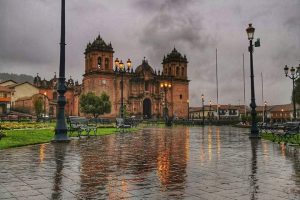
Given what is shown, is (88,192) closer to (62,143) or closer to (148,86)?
(62,143)

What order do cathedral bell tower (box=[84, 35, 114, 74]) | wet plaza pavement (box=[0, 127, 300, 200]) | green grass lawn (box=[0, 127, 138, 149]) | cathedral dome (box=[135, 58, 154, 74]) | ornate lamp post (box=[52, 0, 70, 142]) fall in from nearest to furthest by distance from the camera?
wet plaza pavement (box=[0, 127, 300, 200]) → green grass lawn (box=[0, 127, 138, 149]) → ornate lamp post (box=[52, 0, 70, 142]) → cathedral bell tower (box=[84, 35, 114, 74]) → cathedral dome (box=[135, 58, 154, 74])

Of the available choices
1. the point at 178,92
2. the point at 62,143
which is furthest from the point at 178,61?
the point at 62,143

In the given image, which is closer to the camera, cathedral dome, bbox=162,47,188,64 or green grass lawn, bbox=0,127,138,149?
green grass lawn, bbox=0,127,138,149

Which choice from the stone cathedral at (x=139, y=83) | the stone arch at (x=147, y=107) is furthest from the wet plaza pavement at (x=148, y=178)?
the stone arch at (x=147, y=107)

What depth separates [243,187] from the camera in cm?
573

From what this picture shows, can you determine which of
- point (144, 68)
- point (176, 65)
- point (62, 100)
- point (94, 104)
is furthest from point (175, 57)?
point (62, 100)

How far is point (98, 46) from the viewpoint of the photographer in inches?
3056

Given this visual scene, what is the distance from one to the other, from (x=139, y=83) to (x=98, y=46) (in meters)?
13.9

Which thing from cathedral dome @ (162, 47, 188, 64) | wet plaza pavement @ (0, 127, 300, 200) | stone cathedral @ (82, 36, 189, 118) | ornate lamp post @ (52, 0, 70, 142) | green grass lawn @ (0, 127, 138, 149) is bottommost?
wet plaza pavement @ (0, 127, 300, 200)

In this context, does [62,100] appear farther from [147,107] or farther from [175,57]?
[175,57]

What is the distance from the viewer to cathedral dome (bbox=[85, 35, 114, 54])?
254 feet

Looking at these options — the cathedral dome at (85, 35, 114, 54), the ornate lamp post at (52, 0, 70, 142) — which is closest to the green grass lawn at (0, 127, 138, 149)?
the ornate lamp post at (52, 0, 70, 142)

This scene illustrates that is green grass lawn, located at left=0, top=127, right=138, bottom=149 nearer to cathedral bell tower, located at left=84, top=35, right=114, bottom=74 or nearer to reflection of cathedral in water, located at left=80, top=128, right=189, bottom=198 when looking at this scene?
reflection of cathedral in water, located at left=80, top=128, right=189, bottom=198

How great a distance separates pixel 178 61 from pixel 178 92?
27.4 ft
